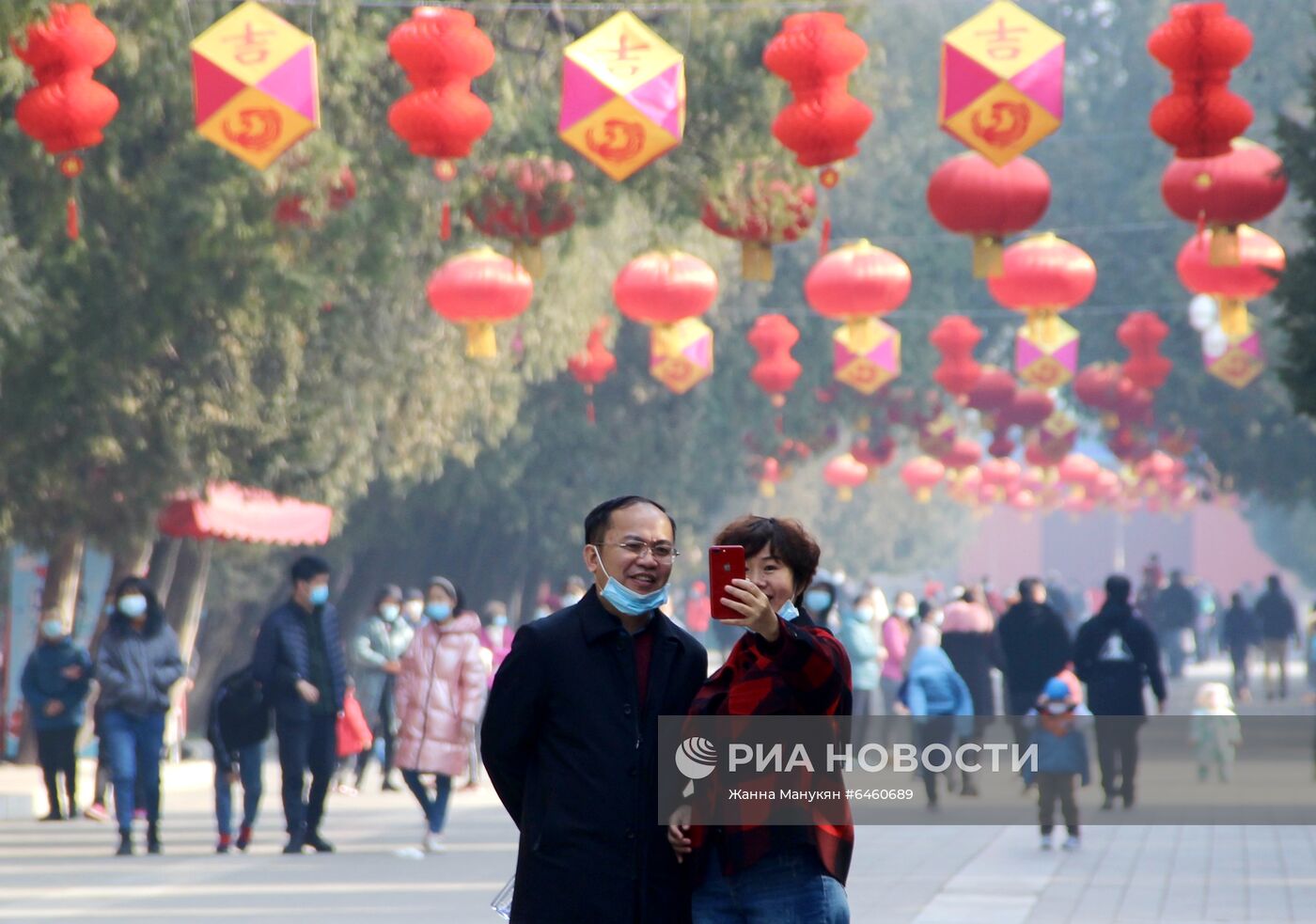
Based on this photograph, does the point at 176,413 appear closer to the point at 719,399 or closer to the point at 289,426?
the point at 289,426

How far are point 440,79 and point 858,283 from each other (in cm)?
481

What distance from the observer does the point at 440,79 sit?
12.0 meters

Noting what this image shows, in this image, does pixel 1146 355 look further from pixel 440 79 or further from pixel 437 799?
pixel 440 79

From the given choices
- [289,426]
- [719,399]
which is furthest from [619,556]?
[719,399]

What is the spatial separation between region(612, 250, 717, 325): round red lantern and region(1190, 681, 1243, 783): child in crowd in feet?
16.0

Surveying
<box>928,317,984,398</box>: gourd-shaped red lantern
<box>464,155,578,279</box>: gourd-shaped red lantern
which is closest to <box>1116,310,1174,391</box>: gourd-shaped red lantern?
<box>928,317,984,398</box>: gourd-shaped red lantern

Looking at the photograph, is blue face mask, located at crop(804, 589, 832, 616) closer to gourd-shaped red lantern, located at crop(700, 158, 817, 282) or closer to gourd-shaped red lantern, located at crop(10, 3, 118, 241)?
gourd-shaped red lantern, located at crop(700, 158, 817, 282)

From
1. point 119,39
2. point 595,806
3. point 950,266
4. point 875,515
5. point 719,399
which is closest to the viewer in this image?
point 595,806

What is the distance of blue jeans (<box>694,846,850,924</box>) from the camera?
4.82 metres

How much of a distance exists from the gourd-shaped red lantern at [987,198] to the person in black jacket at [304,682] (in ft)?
14.0

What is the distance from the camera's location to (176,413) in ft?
57.2

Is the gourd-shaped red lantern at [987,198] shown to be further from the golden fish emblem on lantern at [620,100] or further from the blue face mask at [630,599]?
the blue face mask at [630,599]

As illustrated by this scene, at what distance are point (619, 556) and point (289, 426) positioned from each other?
1387cm

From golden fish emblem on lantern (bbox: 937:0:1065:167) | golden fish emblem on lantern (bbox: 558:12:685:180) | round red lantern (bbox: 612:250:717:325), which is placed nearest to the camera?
golden fish emblem on lantern (bbox: 937:0:1065:167)
